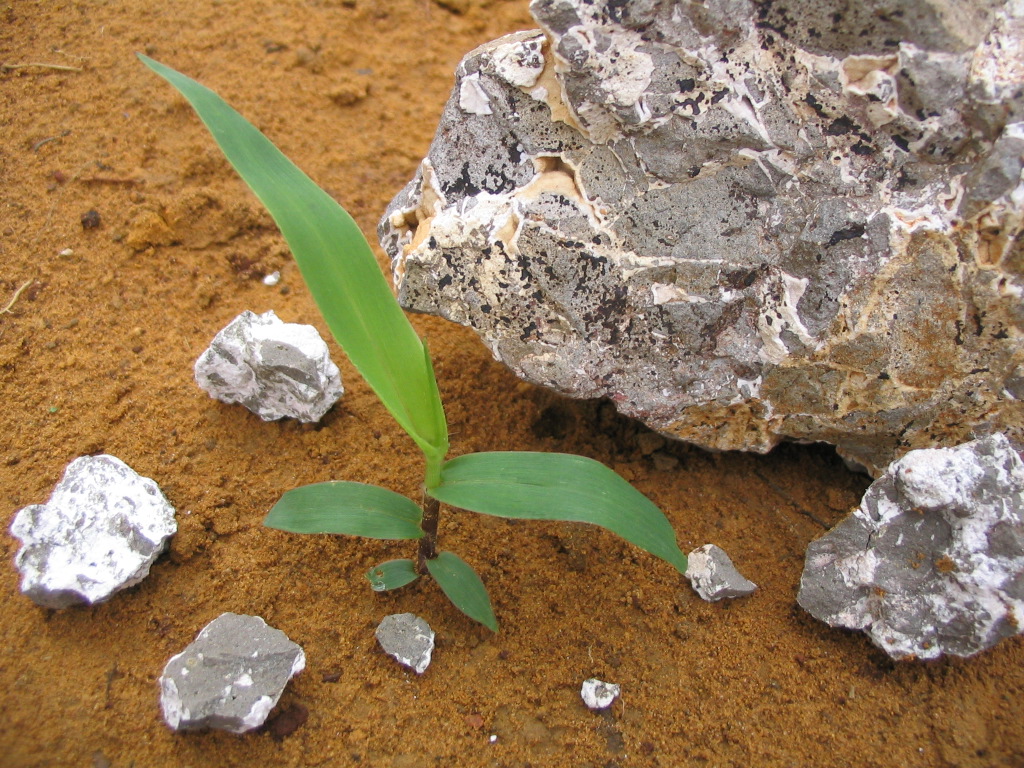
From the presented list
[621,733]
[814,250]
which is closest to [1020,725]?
[621,733]

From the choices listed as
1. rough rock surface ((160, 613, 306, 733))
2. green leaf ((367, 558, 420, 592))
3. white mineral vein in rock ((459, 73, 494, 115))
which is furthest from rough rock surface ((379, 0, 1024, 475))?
rough rock surface ((160, 613, 306, 733))

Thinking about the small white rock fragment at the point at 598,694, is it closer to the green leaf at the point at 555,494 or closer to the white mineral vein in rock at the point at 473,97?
the green leaf at the point at 555,494

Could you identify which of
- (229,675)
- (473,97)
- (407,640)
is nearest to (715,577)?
(407,640)

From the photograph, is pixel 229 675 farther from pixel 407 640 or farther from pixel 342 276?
pixel 342 276

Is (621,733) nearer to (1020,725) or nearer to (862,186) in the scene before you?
(1020,725)

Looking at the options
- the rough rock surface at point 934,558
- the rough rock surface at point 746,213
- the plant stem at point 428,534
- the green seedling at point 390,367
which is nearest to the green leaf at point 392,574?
the plant stem at point 428,534

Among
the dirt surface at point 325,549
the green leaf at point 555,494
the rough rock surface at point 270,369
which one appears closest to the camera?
the green leaf at point 555,494
